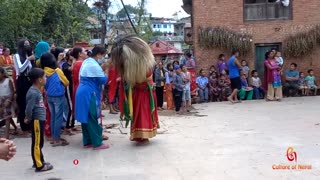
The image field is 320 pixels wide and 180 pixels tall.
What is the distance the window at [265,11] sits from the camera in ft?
52.4

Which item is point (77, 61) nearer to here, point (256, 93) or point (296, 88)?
point (256, 93)

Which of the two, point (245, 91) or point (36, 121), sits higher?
point (36, 121)

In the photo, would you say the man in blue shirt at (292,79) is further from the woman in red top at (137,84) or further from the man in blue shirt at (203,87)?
the woman in red top at (137,84)

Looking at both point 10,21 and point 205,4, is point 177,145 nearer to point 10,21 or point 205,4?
point 205,4

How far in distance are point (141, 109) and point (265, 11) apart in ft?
33.1

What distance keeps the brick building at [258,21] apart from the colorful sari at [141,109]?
8.67 metres

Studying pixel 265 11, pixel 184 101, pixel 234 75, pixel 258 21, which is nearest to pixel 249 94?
pixel 234 75

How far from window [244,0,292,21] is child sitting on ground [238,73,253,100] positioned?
250 centimetres

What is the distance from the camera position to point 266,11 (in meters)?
16.0

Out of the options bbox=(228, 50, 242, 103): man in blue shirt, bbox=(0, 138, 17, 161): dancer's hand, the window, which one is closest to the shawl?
bbox=(0, 138, 17, 161): dancer's hand

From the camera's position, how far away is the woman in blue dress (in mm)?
7129

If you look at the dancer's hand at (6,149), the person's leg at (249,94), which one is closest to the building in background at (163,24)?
the person's leg at (249,94)

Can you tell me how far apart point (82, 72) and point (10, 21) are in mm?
11785

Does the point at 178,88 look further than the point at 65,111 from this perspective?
Yes
